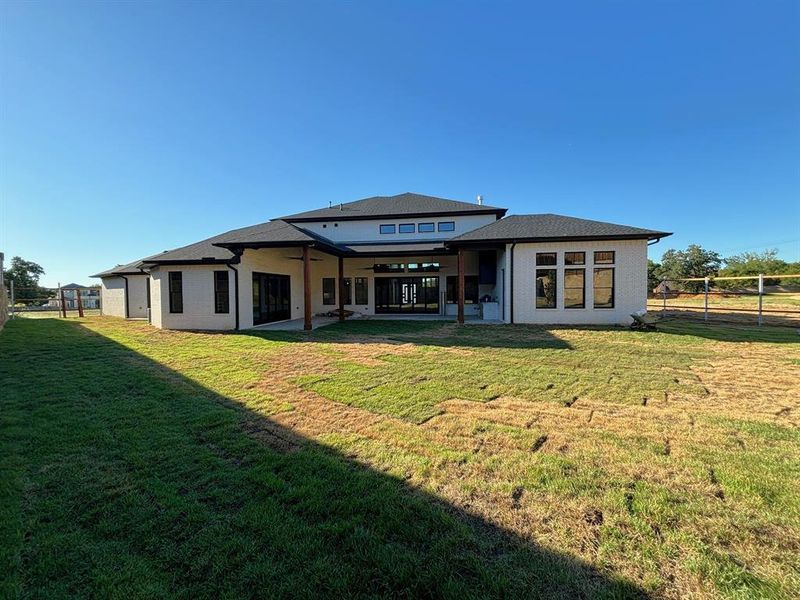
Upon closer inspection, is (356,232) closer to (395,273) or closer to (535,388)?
(395,273)

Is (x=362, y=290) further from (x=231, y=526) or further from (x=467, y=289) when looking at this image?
(x=231, y=526)

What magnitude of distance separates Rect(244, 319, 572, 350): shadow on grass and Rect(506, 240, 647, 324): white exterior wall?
1.28m

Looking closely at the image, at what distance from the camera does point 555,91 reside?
53.1 ft

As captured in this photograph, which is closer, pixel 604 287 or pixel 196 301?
pixel 604 287

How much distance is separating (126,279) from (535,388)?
1003 inches

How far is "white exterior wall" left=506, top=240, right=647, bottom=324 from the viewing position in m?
13.6

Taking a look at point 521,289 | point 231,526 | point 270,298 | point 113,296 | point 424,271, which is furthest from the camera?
point 113,296

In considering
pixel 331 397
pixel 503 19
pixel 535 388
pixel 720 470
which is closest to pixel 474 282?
pixel 503 19

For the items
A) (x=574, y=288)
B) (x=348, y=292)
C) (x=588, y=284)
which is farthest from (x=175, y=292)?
(x=588, y=284)

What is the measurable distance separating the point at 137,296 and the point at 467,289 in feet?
66.5

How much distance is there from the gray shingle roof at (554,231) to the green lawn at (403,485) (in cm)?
818

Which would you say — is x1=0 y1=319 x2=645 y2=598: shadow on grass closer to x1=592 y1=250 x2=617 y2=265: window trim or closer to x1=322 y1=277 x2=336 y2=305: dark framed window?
x1=592 y1=250 x2=617 y2=265: window trim

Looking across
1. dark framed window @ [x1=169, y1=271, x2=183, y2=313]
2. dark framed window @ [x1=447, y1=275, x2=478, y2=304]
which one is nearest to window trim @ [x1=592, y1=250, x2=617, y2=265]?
dark framed window @ [x1=447, y1=275, x2=478, y2=304]

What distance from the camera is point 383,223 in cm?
2042
